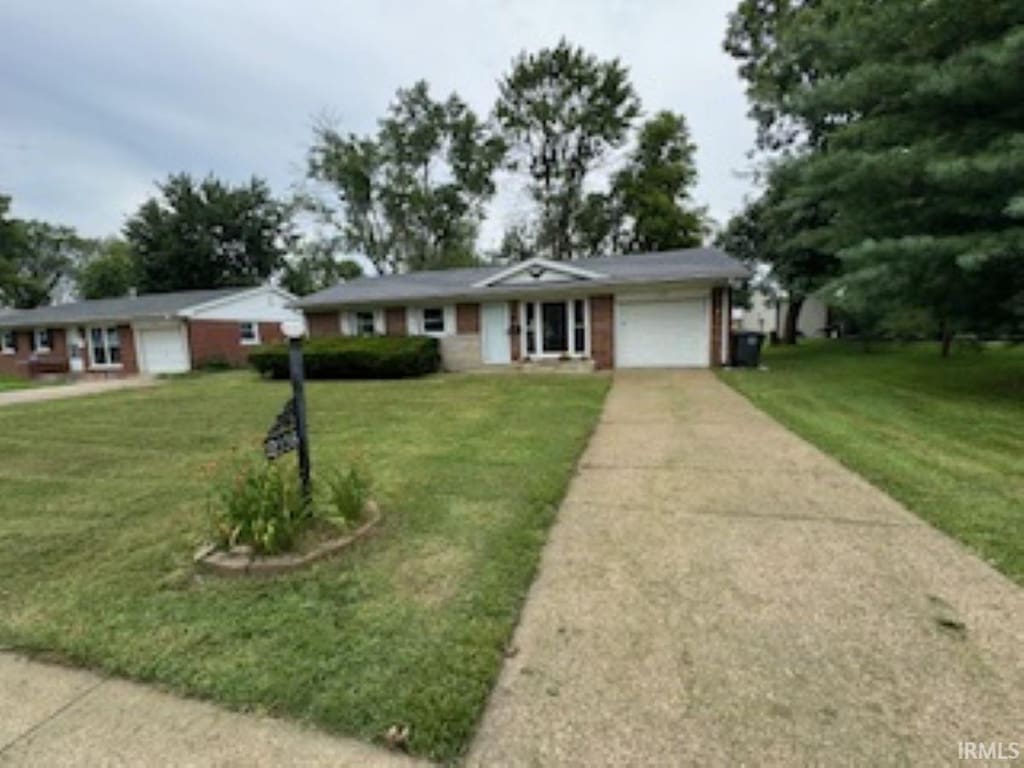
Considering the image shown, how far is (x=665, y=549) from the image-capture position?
335 centimetres

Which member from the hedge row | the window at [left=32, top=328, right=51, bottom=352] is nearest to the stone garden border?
the hedge row

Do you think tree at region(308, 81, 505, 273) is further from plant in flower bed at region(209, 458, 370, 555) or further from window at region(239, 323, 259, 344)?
plant in flower bed at region(209, 458, 370, 555)

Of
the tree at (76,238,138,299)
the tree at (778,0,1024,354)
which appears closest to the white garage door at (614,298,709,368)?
the tree at (778,0,1024,354)

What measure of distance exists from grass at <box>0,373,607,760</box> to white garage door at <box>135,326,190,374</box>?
14860 mm

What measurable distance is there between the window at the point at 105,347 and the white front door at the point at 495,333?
1623 cm

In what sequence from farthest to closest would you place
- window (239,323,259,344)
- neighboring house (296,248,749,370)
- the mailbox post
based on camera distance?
window (239,323,259,344), neighboring house (296,248,749,370), the mailbox post

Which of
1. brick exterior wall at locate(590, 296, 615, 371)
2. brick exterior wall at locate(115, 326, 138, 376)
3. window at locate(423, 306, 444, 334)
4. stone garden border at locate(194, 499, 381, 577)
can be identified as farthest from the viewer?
brick exterior wall at locate(115, 326, 138, 376)

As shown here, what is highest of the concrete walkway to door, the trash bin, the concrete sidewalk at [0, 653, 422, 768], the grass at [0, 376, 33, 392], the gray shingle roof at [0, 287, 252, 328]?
the gray shingle roof at [0, 287, 252, 328]

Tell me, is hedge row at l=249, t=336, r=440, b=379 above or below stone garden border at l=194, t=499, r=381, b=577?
A: above

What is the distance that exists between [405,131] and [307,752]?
111 feet

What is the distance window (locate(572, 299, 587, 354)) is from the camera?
14.6 metres

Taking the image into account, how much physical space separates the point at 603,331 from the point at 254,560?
12.2m

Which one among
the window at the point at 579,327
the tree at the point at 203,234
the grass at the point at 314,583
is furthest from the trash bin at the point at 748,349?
the tree at the point at 203,234

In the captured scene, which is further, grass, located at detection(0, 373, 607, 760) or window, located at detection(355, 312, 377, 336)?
window, located at detection(355, 312, 377, 336)
